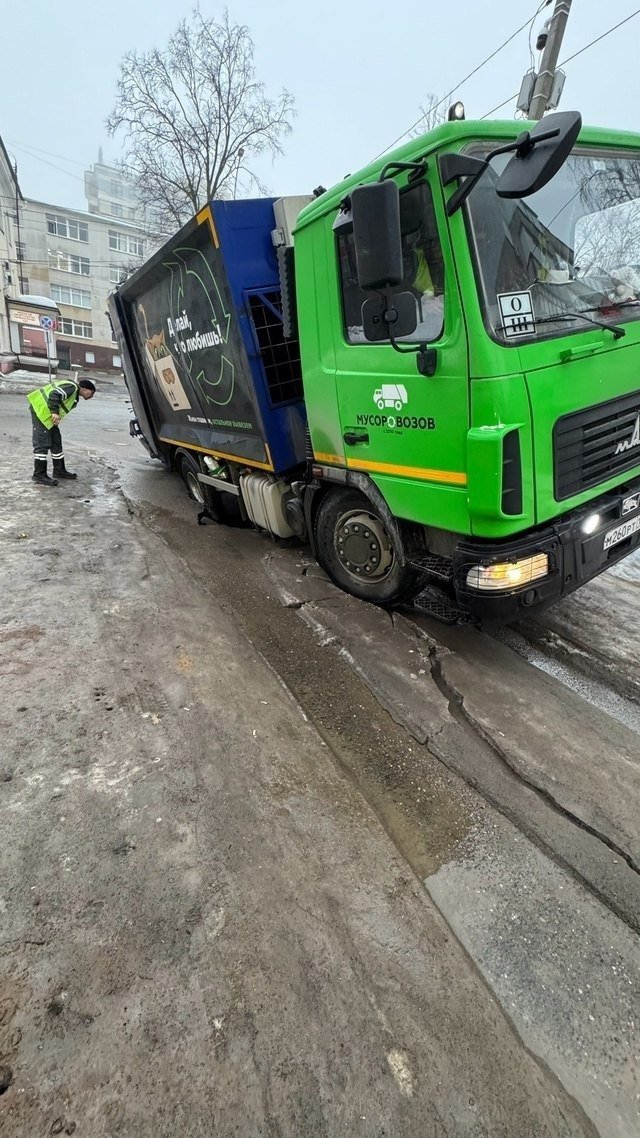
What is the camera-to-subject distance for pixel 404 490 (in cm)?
323

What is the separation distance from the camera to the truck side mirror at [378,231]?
2471 mm

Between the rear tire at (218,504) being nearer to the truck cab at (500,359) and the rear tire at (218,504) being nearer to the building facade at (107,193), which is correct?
the truck cab at (500,359)

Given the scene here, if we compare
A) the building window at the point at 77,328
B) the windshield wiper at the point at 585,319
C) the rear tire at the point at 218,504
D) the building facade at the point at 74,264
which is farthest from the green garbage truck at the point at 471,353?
the building window at the point at 77,328

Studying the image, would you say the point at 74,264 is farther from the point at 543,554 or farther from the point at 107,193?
the point at 543,554

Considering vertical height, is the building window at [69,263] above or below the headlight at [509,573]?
above

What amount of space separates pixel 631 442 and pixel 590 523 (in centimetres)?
63

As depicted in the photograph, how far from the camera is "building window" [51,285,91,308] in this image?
43.9m

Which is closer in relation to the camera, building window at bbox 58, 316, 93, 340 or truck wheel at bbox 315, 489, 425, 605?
truck wheel at bbox 315, 489, 425, 605

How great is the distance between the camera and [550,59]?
7.96 metres

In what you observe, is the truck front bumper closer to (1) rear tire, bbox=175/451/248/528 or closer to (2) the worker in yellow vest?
(1) rear tire, bbox=175/451/248/528

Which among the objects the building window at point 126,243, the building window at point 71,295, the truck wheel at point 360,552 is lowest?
the truck wheel at point 360,552

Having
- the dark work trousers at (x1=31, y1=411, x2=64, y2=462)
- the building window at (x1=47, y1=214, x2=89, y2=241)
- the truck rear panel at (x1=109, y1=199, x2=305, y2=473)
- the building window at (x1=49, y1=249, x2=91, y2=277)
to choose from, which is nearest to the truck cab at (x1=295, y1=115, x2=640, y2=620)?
the truck rear panel at (x1=109, y1=199, x2=305, y2=473)

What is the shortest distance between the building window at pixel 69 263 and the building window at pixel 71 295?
142 centimetres

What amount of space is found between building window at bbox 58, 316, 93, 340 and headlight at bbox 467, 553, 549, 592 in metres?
48.3
